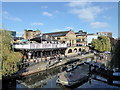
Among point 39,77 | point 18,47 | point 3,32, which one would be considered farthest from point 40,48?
point 3,32

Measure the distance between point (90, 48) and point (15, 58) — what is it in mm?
44888

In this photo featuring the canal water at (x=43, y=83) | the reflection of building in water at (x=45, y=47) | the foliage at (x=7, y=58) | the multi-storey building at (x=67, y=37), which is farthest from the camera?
the multi-storey building at (x=67, y=37)

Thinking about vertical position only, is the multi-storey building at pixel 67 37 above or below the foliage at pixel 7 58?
above

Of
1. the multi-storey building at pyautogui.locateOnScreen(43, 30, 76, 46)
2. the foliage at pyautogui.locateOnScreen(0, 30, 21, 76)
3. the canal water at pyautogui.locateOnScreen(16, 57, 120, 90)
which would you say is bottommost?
the canal water at pyautogui.locateOnScreen(16, 57, 120, 90)

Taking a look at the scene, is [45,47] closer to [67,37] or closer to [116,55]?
[116,55]

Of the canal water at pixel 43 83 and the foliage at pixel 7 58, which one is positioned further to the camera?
the canal water at pixel 43 83

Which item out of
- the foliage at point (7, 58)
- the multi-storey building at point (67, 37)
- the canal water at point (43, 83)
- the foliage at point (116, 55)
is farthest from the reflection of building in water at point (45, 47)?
the foliage at point (116, 55)

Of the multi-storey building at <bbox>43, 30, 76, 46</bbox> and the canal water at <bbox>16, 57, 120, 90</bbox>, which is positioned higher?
the multi-storey building at <bbox>43, 30, 76, 46</bbox>

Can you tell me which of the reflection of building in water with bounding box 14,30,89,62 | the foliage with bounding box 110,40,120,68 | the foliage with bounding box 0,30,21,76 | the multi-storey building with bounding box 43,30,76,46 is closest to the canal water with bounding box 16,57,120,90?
the foliage with bounding box 0,30,21,76

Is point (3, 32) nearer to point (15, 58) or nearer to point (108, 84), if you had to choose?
point (15, 58)

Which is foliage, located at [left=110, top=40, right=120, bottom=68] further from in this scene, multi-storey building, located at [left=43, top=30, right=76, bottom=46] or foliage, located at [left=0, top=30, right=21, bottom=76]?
multi-storey building, located at [left=43, top=30, right=76, bottom=46]

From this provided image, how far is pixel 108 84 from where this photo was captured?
16188 mm

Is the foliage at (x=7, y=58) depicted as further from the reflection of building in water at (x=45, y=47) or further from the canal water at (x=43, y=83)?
the reflection of building in water at (x=45, y=47)

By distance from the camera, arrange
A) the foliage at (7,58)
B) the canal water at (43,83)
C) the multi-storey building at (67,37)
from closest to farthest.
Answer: the foliage at (7,58) → the canal water at (43,83) → the multi-storey building at (67,37)
